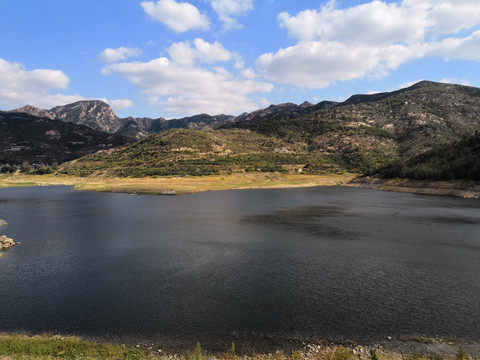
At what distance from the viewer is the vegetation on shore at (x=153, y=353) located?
14906 mm

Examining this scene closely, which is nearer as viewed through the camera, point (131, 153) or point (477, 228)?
point (477, 228)

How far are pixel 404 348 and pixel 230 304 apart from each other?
11.1m

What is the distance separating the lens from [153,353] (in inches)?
619

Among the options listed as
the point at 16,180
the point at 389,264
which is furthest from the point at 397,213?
the point at 16,180

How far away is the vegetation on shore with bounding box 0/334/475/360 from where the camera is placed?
1491 cm

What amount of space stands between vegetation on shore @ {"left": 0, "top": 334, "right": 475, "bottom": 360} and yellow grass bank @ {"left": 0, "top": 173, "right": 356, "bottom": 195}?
88600mm

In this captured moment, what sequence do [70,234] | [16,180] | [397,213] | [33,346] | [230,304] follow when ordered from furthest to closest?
[16,180]
[397,213]
[70,234]
[230,304]
[33,346]

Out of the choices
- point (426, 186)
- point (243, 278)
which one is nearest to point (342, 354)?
point (243, 278)

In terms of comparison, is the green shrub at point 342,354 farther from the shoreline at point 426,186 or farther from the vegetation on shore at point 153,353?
the shoreline at point 426,186

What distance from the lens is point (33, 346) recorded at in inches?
617

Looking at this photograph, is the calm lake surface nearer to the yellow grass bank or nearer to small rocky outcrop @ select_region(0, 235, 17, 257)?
small rocky outcrop @ select_region(0, 235, 17, 257)

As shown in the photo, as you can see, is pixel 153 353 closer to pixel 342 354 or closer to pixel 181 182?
pixel 342 354

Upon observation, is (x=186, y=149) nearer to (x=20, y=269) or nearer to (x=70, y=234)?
(x=70, y=234)

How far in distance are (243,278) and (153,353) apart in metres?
12.2
